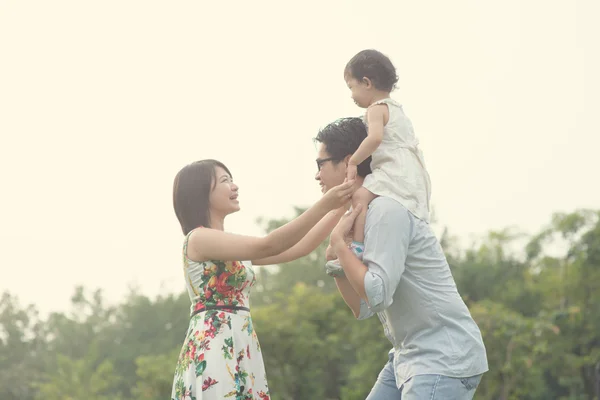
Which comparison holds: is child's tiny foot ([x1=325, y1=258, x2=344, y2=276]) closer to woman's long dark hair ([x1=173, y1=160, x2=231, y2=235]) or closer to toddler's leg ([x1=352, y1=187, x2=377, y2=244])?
toddler's leg ([x1=352, y1=187, x2=377, y2=244])

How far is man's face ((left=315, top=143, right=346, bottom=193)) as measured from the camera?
4105 mm

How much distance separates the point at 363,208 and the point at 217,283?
1107mm

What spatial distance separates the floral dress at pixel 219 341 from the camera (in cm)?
443

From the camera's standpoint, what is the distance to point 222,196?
4.70 meters

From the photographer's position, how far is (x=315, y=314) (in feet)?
87.8

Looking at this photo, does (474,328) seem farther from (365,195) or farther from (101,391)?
(101,391)

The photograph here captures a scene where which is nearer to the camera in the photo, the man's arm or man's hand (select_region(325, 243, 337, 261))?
the man's arm

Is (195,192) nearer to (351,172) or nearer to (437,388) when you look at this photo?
(351,172)

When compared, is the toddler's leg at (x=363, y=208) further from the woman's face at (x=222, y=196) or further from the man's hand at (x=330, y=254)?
the woman's face at (x=222, y=196)

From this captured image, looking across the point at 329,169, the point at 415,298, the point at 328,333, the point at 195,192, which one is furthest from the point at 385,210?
the point at 328,333

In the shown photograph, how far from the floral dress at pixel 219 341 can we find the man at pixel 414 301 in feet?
3.09

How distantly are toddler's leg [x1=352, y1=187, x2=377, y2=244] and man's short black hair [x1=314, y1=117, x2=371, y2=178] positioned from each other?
0.68 feet

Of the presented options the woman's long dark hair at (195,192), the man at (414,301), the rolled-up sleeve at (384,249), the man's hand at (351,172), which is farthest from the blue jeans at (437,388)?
the woman's long dark hair at (195,192)

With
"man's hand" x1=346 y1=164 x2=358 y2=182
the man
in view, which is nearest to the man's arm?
the man
